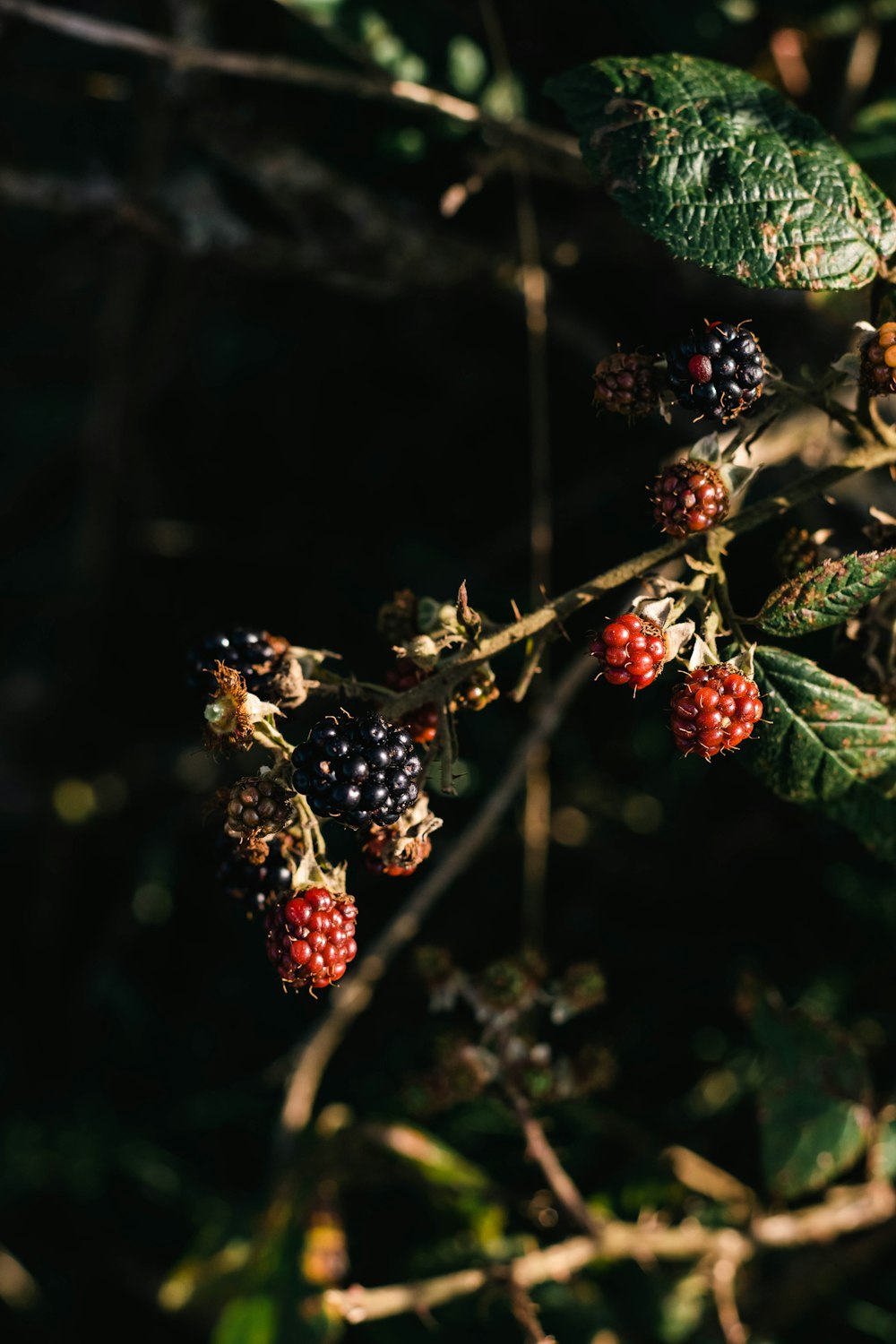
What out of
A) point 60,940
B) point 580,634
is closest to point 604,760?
point 580,634

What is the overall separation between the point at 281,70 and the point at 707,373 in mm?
1478

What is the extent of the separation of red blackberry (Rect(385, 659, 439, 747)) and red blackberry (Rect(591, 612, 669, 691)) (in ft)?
0.99

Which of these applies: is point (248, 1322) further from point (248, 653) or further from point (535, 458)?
point (535, 458)

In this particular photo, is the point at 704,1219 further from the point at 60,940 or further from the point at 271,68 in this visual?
the point at 271,68

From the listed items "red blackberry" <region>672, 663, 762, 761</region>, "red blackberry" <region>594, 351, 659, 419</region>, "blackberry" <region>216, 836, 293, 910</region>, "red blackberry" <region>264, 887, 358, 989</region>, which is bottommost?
"blackberry" <region>216, 836, 293, 910</region>

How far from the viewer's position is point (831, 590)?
4.70ft

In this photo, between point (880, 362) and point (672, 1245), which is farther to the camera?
point (672, 1245)

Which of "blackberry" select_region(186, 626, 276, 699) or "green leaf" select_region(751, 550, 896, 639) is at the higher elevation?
"green leaf" select_region(751, 550, 896, 639)

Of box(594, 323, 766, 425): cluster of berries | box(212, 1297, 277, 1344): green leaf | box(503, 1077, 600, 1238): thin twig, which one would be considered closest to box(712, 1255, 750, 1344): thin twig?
box(503, 1077, 600, 1238): thin twig

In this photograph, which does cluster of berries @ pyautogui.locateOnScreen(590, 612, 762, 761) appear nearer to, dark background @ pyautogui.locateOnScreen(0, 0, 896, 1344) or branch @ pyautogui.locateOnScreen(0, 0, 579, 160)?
dark background @ pyautogui.locateOnScreen(0, 0, 896, 1344)

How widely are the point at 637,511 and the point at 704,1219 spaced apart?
1.74 m

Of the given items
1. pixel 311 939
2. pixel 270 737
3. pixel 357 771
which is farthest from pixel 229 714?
pixel 311 939

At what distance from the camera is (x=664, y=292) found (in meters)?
2.87

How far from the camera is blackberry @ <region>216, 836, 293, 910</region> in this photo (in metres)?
1.53
